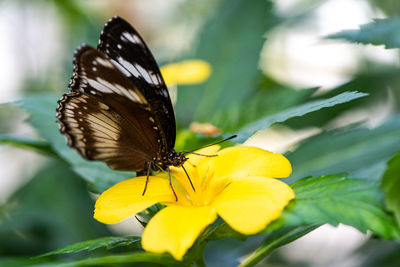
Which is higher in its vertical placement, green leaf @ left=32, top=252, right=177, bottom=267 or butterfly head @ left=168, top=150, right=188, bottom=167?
butterfly head @ left=168, top=150, right=188, bottom=167

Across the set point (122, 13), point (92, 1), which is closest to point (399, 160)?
point (122, 13)

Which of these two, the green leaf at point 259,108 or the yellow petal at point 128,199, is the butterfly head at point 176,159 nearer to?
the yellow petal at point 128,199

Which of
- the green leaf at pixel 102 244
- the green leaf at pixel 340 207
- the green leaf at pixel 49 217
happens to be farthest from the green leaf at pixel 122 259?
the green leaf at pixel 49 217

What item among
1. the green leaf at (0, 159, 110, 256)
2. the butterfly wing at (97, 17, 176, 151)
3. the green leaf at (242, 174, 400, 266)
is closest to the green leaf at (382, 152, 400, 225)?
the green leaf at (242, 174, 400, 266)

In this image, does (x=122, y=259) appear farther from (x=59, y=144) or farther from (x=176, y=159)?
(x=59, y=144)

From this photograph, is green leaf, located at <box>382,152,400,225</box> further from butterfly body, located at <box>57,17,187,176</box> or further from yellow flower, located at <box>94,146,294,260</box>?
butterfly body, located at <box>57,17,187,176</box>

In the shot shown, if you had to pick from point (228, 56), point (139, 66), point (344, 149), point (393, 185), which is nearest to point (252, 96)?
point (228, 56)

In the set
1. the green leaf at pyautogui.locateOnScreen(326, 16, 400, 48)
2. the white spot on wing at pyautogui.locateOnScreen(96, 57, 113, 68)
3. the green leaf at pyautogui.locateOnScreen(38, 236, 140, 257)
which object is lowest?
the green leaf at pyautogui.locateOnScreen(38, 236, 140, 257)
